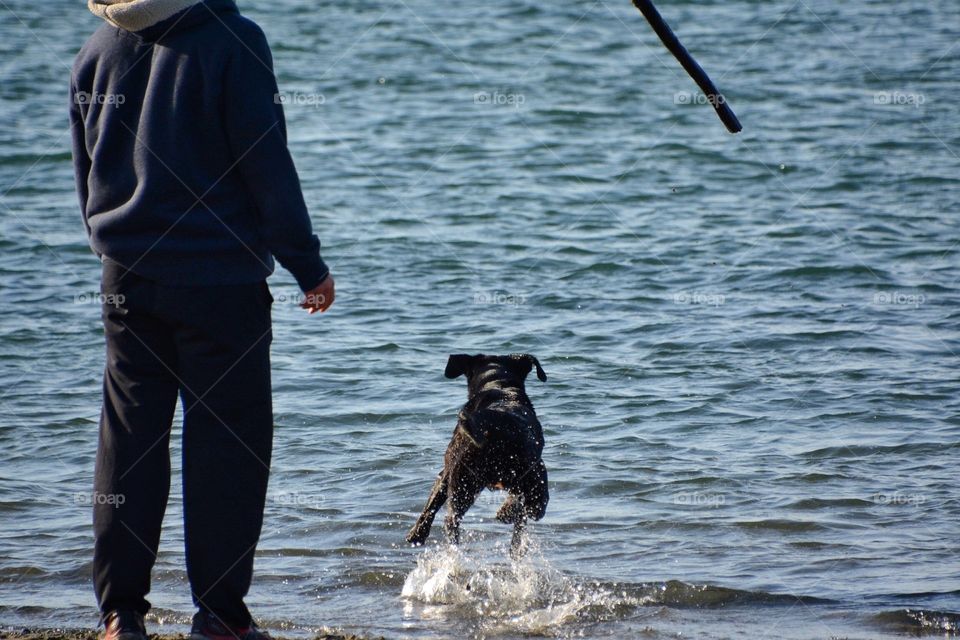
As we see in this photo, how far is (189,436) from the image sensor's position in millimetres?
3586

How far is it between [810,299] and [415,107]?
843cm

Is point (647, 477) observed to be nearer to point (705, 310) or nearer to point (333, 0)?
point (705, 310)

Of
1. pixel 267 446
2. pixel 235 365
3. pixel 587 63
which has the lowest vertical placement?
pixel 587 63

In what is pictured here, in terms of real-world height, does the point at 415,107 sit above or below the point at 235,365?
below

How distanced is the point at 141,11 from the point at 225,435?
3.88ft

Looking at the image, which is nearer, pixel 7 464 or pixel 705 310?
pixel 7 464

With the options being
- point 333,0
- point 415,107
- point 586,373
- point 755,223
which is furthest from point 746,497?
point 333,0

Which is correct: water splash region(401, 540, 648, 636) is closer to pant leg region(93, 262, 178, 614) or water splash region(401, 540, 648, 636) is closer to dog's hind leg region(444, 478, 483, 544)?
dog's hind leg region(444, 478, 483, 544)

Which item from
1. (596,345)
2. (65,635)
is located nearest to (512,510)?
(65,635)

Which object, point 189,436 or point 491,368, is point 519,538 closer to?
point 491,368

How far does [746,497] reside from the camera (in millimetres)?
6031

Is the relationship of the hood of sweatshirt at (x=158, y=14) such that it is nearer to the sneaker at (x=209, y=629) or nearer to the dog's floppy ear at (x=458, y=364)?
the sneaker at (x=209, y=629)

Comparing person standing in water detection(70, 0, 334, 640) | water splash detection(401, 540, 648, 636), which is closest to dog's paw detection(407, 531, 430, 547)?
water splash detection(401, 540, 648, 636)

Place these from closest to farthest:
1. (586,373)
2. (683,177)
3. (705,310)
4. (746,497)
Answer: (746,497) → (586,373) → (705,310) → (683,177)
